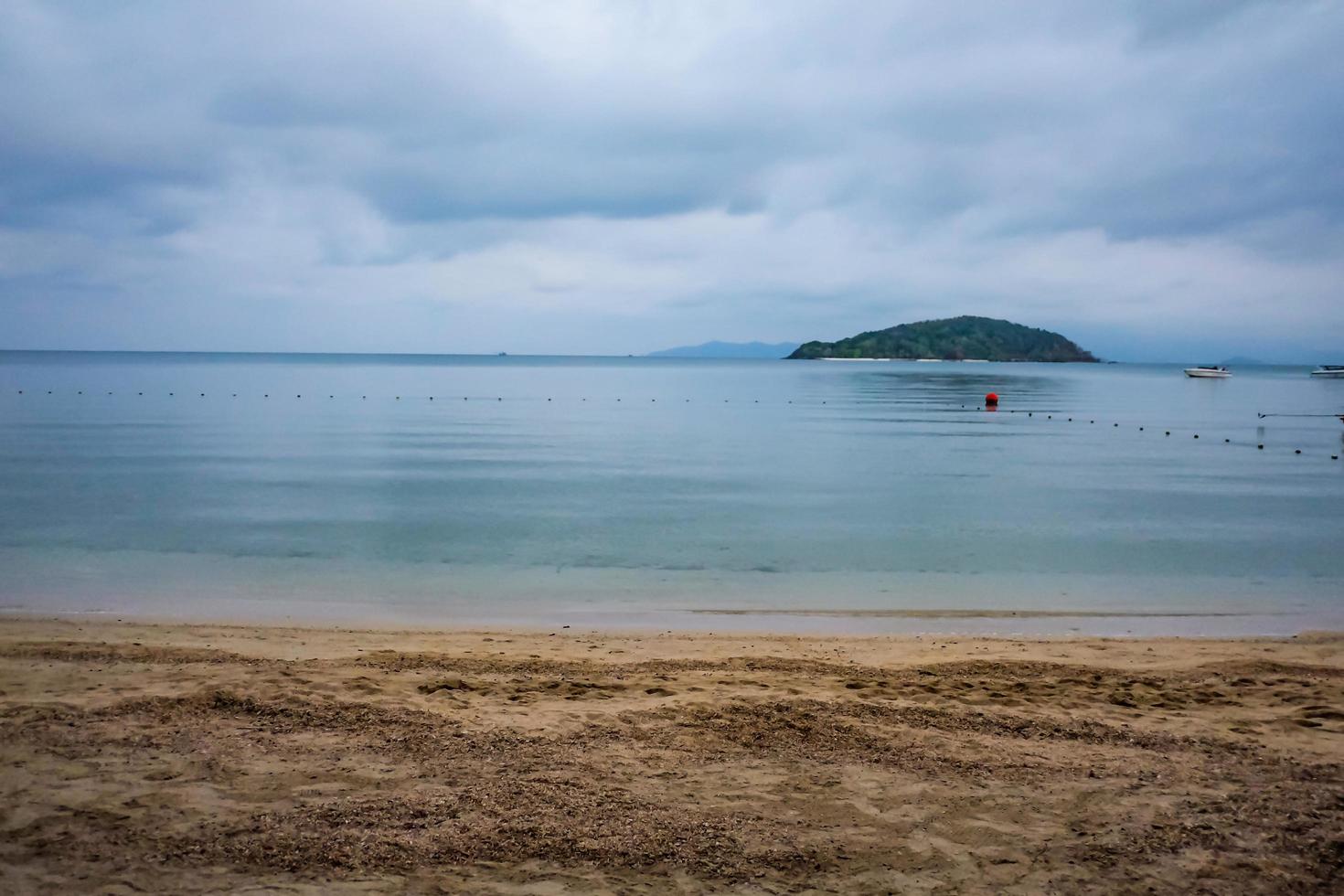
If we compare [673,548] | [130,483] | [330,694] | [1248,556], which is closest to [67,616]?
[330,694]

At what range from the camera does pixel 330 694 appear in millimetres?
7848

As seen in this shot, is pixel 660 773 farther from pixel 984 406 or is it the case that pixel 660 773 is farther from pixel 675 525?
pixel 984 406

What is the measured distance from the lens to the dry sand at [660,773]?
16.6ft

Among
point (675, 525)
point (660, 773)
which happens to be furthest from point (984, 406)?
point (660, 773)

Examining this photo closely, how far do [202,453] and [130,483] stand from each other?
8.60 meters

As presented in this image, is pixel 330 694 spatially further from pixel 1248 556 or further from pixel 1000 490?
pixel 1000 490

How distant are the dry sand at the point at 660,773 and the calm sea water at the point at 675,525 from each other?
374cm

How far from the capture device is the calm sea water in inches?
534

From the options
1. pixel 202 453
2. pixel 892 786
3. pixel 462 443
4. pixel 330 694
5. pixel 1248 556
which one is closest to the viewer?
pixel 892 786

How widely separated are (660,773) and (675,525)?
14.4m

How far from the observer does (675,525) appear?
67.7 feet

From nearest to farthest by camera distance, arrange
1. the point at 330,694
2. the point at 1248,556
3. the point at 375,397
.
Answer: the point at 330,694, the point at 1248,556, the point at 375,397

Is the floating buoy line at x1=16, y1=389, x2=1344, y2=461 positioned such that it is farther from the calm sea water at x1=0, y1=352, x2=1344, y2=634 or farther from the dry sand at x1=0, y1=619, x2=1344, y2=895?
the dry sand at x1=0, y1=619, x2=1344, y2=895

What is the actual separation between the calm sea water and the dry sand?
3.74 m
